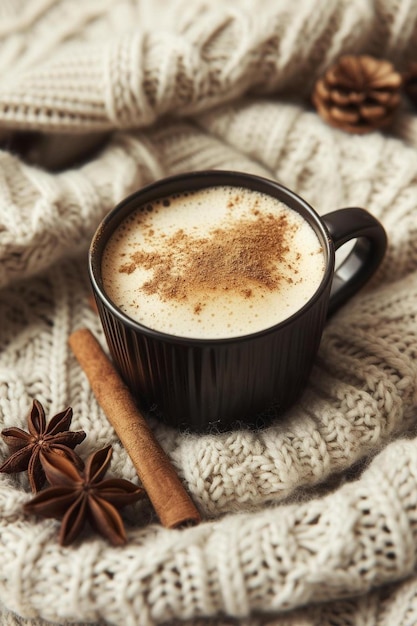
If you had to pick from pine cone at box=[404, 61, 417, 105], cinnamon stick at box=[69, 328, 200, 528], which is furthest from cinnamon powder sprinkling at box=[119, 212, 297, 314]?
pine cone at box=[404, 61, 417, 105]

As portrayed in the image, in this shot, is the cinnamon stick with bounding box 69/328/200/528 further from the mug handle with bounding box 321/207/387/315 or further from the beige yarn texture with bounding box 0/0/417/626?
the mug handle with bounding box 321/207/387/315

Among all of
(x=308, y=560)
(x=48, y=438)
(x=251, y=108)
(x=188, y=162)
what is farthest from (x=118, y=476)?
(x=251, y=108)

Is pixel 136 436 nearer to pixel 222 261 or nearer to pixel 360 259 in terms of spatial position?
pixel 222 261

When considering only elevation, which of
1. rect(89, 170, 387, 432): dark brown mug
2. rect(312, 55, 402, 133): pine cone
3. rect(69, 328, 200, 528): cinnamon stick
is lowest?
rect(69, 328, 200, 528): cinnamon stick

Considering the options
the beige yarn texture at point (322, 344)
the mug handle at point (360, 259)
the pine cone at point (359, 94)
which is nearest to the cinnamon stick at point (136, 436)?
the beige yarn texture at point (322, 344)

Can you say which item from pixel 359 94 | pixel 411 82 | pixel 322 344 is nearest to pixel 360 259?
pixel 322 344

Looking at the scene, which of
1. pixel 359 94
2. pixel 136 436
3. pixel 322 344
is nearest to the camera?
pixel 136 436

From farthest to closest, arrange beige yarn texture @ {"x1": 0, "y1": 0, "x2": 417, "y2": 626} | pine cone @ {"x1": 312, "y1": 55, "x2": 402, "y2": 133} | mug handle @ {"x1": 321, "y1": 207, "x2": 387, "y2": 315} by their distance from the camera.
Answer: pine cone @ {"x1": 312, "y1": 55, "x2": 402, "y2": 133}, mug handle @ {"x1": 321, "y1": 207, "x2": 387, "y2": 315}, beige yarn texture @ {"x1": 0, "y1": 0, "x2": 417, "y2": 626}

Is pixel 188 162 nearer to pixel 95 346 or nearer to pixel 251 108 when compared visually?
pixel 251 108

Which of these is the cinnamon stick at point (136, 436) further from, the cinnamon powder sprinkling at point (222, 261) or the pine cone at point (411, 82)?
the pine cone at point (411, 82)
